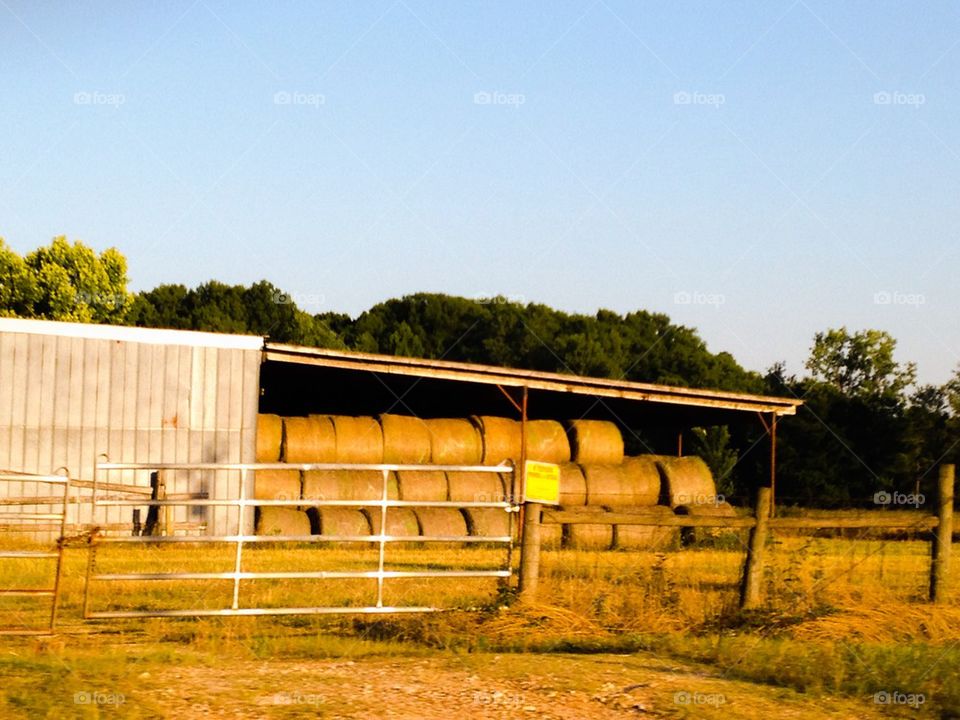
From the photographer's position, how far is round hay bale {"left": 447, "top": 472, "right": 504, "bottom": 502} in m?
24.7

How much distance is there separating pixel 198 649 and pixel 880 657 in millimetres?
5527

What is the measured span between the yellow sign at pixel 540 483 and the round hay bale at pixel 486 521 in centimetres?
1200

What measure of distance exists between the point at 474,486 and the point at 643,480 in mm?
3659

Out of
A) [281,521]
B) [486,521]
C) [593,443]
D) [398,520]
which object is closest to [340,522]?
[281,521]

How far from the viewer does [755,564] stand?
40.7 ft

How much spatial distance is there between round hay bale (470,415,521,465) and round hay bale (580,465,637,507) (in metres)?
1.52

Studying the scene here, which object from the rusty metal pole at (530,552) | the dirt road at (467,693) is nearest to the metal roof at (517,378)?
the rusty metal pole at (530,552)

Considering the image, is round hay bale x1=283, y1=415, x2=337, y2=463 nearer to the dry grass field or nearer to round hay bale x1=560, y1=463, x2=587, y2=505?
round hay bale x1=560, y1=463, x2=587, y2=505

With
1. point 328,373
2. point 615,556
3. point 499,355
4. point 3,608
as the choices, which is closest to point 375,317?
point 499,355

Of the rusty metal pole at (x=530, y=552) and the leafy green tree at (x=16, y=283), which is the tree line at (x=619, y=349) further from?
the rusty metal pole at (x=530, y=552)

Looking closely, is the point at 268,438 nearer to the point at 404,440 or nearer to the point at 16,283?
the point at 404,440

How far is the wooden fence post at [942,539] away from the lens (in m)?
13.5

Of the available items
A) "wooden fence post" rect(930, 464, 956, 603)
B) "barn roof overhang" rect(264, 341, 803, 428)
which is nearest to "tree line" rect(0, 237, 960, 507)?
"barn roof overhang" rect(264, 341, 803, 428)

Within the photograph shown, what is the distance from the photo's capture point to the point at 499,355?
70.1m
